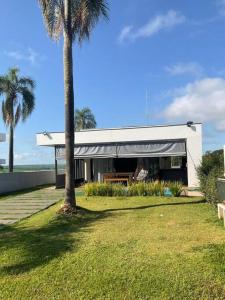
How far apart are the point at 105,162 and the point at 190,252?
2004cm

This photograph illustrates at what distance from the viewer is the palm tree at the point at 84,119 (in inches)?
2194

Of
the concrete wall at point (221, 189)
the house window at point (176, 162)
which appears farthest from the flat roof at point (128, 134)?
Result: the concrete wall at point (221, 189)

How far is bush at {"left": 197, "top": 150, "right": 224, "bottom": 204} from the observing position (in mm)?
12047

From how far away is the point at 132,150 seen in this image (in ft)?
72.7

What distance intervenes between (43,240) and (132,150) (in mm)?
13716

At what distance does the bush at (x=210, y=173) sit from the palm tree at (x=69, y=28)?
13.6ft

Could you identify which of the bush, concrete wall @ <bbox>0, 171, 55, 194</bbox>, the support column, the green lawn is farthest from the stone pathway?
the support column

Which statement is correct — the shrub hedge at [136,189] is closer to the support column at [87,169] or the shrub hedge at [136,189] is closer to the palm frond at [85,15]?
the palm frond at [85,15]

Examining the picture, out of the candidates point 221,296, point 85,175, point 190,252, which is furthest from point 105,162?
point 221,296

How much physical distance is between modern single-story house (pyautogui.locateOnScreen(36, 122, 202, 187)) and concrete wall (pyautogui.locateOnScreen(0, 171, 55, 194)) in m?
2.26

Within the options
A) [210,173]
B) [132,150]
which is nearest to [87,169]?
[132,150]

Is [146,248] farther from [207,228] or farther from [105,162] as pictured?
[105,162]

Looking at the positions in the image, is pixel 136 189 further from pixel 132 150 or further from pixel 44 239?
pixel 44 239

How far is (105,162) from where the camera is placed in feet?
88.7
